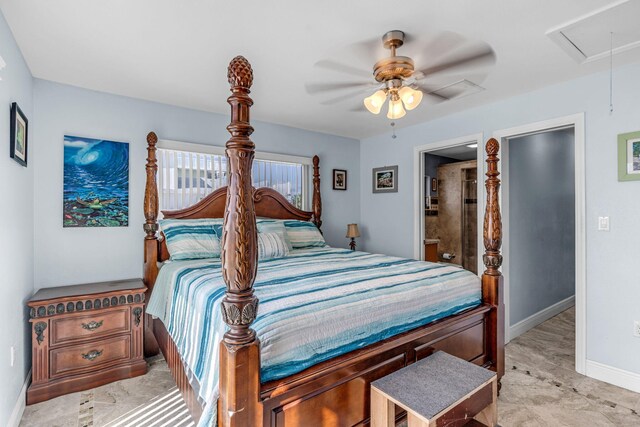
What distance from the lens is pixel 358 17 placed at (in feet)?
6.10

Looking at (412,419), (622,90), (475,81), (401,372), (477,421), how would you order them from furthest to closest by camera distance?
1. (475,81)
2. (622,90)
3. (477,421)
4. (401,372)
5. (412,419)

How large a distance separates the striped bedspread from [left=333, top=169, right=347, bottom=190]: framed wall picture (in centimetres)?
212

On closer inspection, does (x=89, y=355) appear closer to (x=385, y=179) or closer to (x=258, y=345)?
(x=258, y=345)

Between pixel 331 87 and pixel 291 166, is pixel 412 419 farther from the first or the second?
pixel 291 166

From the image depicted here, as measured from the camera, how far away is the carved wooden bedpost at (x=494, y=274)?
2328 mm

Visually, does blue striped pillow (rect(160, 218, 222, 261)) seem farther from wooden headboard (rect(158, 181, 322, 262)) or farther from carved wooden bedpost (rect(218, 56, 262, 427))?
carved wooden bedpost (rect(218, 56, 262, 427))

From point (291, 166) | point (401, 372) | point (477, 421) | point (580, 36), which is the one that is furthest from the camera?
point (291, 166)

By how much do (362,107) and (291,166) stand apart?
57.6 inches

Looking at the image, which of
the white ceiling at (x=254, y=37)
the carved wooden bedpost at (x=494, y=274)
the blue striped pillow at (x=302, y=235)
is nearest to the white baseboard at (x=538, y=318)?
the carved wooden bedpost at (x=494, y=274)

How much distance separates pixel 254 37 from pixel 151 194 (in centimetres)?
178

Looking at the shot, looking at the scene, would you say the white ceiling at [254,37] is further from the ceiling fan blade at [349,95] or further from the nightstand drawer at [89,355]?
the nightstand drawer at [89,355]

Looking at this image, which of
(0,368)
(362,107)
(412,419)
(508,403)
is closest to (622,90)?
(362,107)

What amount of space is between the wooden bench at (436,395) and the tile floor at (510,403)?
0.69 metres

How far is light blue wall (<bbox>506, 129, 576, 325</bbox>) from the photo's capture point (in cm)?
357
